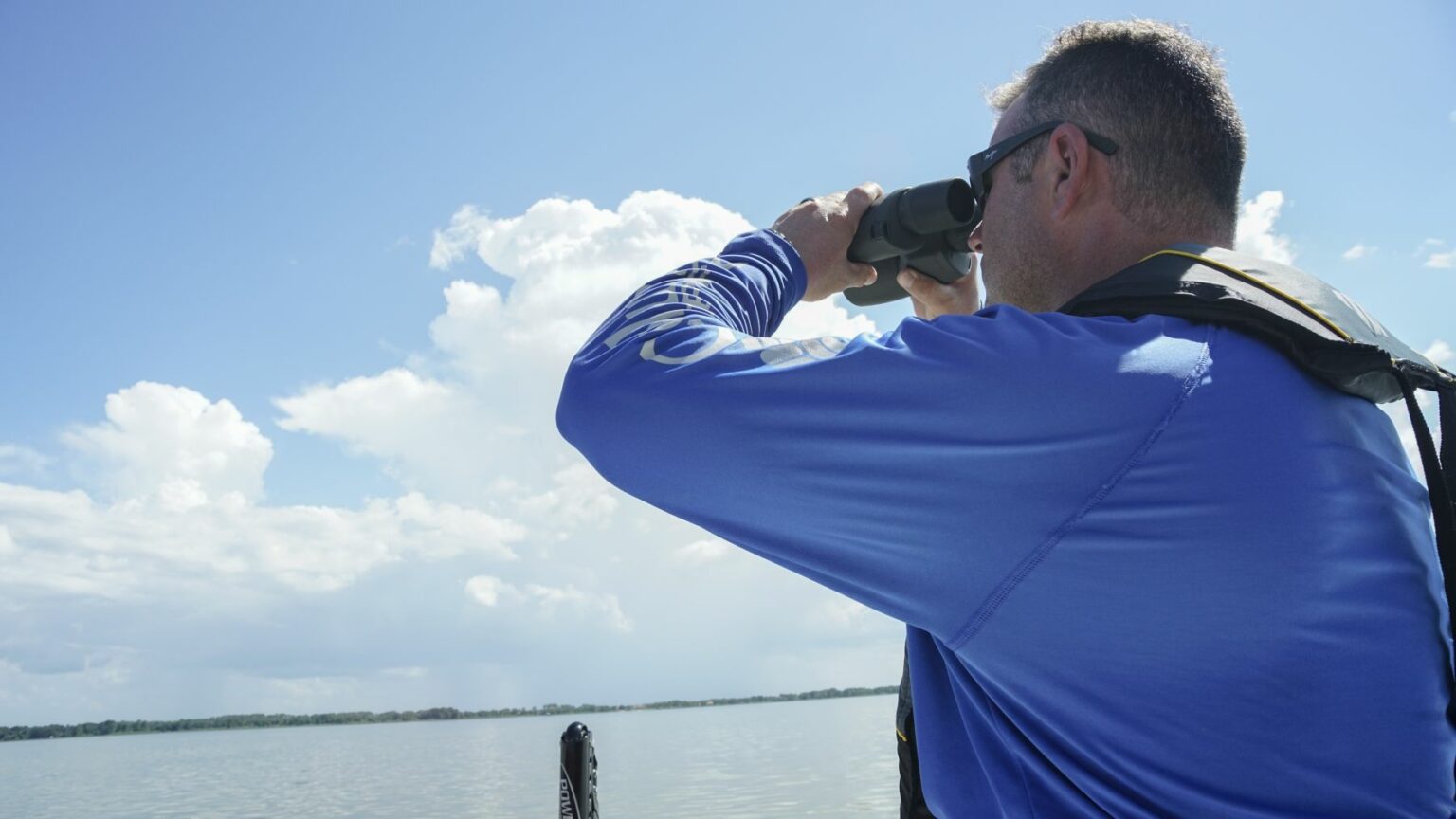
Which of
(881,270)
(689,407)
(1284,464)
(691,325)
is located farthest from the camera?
(881,270)

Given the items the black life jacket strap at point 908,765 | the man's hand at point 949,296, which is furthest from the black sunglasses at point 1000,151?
the black life jacket strap at point 908,765

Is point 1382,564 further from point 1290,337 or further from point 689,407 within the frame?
point 689,407

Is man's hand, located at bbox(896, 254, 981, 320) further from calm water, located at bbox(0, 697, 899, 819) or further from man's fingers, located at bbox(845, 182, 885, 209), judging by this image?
calm water, located at bbox(0, 697, 899, 819)

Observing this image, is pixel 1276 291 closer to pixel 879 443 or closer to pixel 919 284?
pixel 879 443

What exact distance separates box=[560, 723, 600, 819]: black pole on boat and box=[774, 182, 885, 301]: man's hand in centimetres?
289

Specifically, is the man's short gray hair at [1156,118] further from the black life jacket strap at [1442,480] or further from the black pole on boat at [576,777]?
the black pole on boat at [576,777]

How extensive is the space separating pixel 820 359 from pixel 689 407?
0.54ft

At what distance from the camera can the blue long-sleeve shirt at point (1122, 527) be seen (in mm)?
1047

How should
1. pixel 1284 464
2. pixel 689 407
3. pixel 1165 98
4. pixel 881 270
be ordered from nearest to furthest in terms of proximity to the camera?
pixel 1284 464, pixel 689 407, pixel 1165 98, pixel 881 270

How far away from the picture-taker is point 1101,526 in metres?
1.06

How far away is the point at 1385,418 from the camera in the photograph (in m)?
1.19

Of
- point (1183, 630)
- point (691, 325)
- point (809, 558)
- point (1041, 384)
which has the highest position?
point (691, 325)

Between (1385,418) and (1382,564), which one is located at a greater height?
(1385,418)

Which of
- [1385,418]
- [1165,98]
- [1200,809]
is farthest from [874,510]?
[1165,98]
